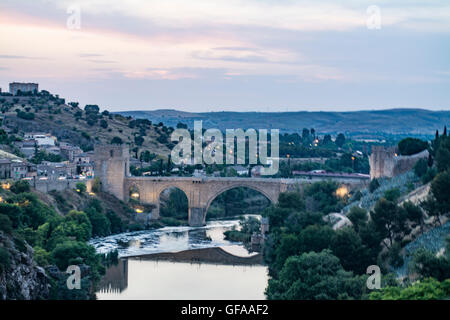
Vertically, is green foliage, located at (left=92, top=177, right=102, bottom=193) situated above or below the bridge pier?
above

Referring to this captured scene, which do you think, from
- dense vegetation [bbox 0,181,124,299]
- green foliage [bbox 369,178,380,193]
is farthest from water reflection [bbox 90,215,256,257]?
green foliage [bbox 369,178,380,193]

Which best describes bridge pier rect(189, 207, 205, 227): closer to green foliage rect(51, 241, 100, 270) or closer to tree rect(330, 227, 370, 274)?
green foliage rect(51, 241, 100, 270)

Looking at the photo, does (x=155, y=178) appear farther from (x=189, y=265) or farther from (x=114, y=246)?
(x=189, y=265)

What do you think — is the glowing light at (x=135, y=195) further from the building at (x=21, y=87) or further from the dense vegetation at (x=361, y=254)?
the building at (x=21, y=87)

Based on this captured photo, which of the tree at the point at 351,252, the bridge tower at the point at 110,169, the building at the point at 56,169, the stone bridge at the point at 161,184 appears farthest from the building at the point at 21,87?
the tree at the point at 351,252

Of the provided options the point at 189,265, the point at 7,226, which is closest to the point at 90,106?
the point at 189,265
